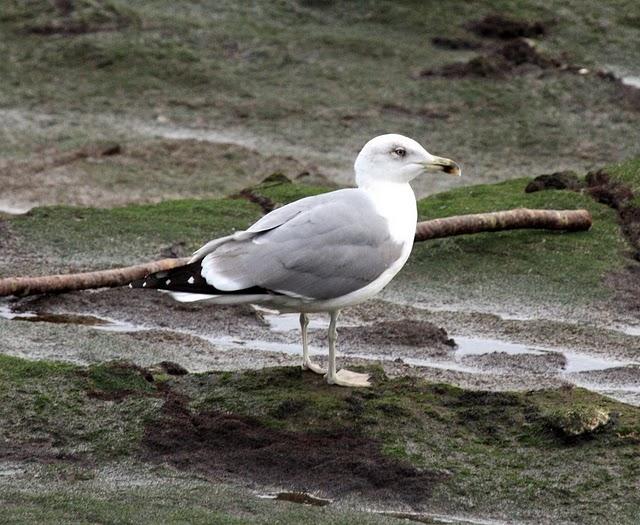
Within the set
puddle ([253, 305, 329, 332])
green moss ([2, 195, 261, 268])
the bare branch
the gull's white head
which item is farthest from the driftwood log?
the gull's white head

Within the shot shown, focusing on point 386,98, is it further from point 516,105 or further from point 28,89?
point 28,89

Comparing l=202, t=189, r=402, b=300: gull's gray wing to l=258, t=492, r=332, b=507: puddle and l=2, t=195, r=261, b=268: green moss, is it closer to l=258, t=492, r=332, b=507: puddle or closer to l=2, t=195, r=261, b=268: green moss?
l=258, t=492, r=332, b=507: puddle

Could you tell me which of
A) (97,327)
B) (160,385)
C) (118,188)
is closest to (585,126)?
(118,188)

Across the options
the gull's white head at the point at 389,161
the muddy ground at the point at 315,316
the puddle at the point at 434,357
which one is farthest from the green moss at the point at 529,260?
the gull's white head at the point at 389,161

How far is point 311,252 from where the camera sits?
6969mm

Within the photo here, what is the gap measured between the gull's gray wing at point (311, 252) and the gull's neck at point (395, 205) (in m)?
0.05

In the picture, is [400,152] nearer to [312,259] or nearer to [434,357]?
[312,259]

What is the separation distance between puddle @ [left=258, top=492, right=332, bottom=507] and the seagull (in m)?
1.05

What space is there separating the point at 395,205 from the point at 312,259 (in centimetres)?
60

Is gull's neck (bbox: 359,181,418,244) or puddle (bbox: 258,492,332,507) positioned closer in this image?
puddle (bbox: 258,492,332,507)

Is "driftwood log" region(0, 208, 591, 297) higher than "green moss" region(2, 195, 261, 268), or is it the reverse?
"driftwood log" region(0, 208, 591, 297)

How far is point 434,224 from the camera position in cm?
1027

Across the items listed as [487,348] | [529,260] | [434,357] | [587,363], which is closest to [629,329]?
[587,363]

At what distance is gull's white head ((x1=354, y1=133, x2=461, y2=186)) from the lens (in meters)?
7.38
